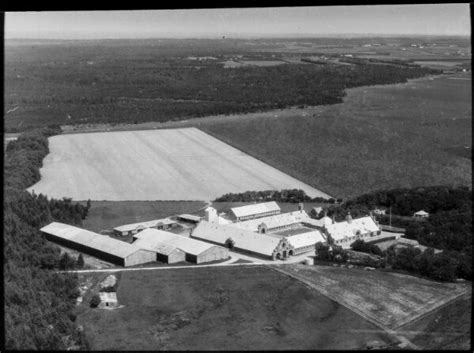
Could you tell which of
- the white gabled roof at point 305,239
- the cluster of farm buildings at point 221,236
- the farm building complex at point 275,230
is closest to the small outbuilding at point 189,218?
the cluster of farm buildings at point 221,236

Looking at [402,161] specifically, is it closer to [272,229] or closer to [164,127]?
[272,229]

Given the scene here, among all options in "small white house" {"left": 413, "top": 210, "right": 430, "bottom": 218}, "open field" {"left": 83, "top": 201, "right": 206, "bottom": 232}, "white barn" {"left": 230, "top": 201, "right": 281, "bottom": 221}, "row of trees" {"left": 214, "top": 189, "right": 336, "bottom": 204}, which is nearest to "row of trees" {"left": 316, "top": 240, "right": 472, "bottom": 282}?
"small white house" {"left": 413, "top": 210, "right": 430, "bottom": 218}

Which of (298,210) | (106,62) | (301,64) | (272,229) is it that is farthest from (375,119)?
(106,62)

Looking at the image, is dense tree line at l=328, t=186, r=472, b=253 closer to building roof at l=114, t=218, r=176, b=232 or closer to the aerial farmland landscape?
the aerial farmland landscape

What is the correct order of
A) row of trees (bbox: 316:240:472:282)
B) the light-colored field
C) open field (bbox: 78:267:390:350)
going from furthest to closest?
the light-colored field, row of trees (bbox: 316:240:472:282), open field (bbox: 78:267:390:350)

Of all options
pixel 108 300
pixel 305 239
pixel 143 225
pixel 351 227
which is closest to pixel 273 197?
pixel 351 227

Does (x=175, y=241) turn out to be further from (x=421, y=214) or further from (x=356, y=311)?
(x=421, y=214)
